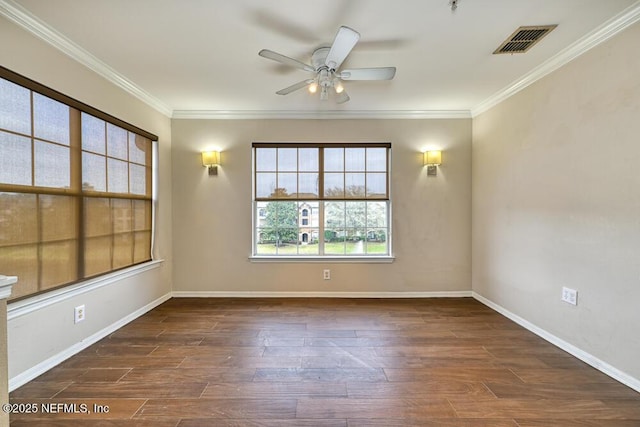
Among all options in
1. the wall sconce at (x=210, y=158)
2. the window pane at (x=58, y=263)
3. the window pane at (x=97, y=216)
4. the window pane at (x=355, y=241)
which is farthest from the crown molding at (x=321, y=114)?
the window pane at (x=58, y=263)

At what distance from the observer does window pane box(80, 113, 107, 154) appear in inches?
98.6

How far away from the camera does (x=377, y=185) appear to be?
156 inches

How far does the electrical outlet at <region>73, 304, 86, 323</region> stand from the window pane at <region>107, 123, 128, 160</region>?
4.69 ft

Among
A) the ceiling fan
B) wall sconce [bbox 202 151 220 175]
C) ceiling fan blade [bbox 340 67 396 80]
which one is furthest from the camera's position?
wall sconce [bbox 202 151 220 175]

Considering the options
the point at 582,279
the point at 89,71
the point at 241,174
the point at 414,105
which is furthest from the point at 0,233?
the point at 582,279

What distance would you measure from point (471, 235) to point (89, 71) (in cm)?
457

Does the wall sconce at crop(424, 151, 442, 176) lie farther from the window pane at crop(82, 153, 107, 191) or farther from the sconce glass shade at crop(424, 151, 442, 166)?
the window pane at crop(82, 153, 107, 191)

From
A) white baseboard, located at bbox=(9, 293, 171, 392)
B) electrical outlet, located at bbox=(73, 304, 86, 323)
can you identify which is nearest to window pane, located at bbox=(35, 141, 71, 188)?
electrical outlet, located at bbox=(73, 304, 86, 323)

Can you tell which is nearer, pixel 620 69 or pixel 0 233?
pixel 0 233

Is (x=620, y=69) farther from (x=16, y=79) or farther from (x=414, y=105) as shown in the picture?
(x=16, y=79)

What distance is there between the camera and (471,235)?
3.88 metres

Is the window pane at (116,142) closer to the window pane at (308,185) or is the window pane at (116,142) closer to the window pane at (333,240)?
the window pane at (308,185)

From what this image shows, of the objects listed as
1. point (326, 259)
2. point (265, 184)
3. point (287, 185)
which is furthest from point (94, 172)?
point (326, 259)

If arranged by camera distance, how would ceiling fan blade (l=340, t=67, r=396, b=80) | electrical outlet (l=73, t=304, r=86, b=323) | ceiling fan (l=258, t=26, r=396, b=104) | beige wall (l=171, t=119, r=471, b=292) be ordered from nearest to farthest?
ceiling fan (l=258, t=26, r=396, b=104) → ceiling fan blade (l=340, t=67, r=396, b=80) → electrical outlet (l=73, t=304, r=86, b=323) → beige wall (l=171, t=119, r=471, b=292)
